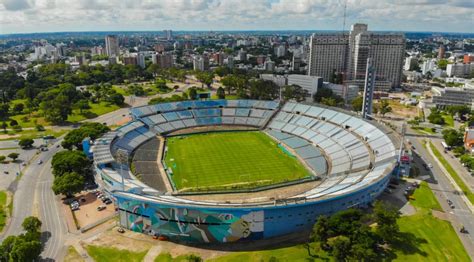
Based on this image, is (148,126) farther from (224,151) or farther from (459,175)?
(459,175)

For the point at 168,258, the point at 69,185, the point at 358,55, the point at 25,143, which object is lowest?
the point at 168,258

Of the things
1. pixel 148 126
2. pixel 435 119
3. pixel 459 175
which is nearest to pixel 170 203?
pixel 148 126

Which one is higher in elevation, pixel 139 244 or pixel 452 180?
pixel 452 180

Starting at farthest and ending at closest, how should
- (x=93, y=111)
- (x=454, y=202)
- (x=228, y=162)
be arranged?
(x=93, y=111) → (x=228, y=162) → (x=454, y=202)

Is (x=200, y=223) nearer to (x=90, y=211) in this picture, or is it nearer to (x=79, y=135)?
(x=90, y=211)

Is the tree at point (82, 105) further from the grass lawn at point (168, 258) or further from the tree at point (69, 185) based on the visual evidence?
the grass lawn at point (168, 258)

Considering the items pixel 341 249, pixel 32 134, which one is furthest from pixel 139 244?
pixel 32 134

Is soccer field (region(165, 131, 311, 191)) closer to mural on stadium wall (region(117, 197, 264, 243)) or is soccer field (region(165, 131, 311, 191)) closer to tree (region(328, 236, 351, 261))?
mural on stadium wall (region(117, 197, 264, 243))

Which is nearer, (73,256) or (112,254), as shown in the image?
(73,256)
